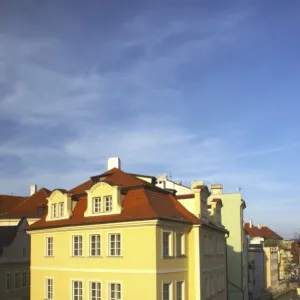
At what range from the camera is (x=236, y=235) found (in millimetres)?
56469

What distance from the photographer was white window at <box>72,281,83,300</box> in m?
31.1

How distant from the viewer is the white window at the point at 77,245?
31547 mm

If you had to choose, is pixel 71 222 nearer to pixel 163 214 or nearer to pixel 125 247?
pixel 125 247

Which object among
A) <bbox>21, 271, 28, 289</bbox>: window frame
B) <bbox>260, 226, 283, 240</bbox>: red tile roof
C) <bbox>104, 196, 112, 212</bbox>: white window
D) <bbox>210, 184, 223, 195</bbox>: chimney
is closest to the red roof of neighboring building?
<bbox>260, 226, 283, 240</bbox>: red tile roof

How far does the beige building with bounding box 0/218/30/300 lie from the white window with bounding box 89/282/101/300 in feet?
56.3

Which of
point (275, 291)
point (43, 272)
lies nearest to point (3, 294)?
point (43, 272)

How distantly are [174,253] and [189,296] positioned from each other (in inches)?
135

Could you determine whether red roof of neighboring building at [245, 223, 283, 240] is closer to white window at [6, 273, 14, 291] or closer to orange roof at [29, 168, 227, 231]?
white window at [6, 273, 14, 291]

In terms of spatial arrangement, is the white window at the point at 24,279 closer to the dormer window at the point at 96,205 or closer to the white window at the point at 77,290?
the white window at the point at 77,290

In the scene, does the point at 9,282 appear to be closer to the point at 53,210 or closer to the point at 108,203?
the point at 53,210

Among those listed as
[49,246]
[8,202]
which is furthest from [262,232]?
[49,246]

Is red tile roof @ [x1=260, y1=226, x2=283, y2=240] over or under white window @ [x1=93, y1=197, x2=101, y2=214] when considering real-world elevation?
under

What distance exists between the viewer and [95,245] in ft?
100

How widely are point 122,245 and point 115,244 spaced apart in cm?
69
